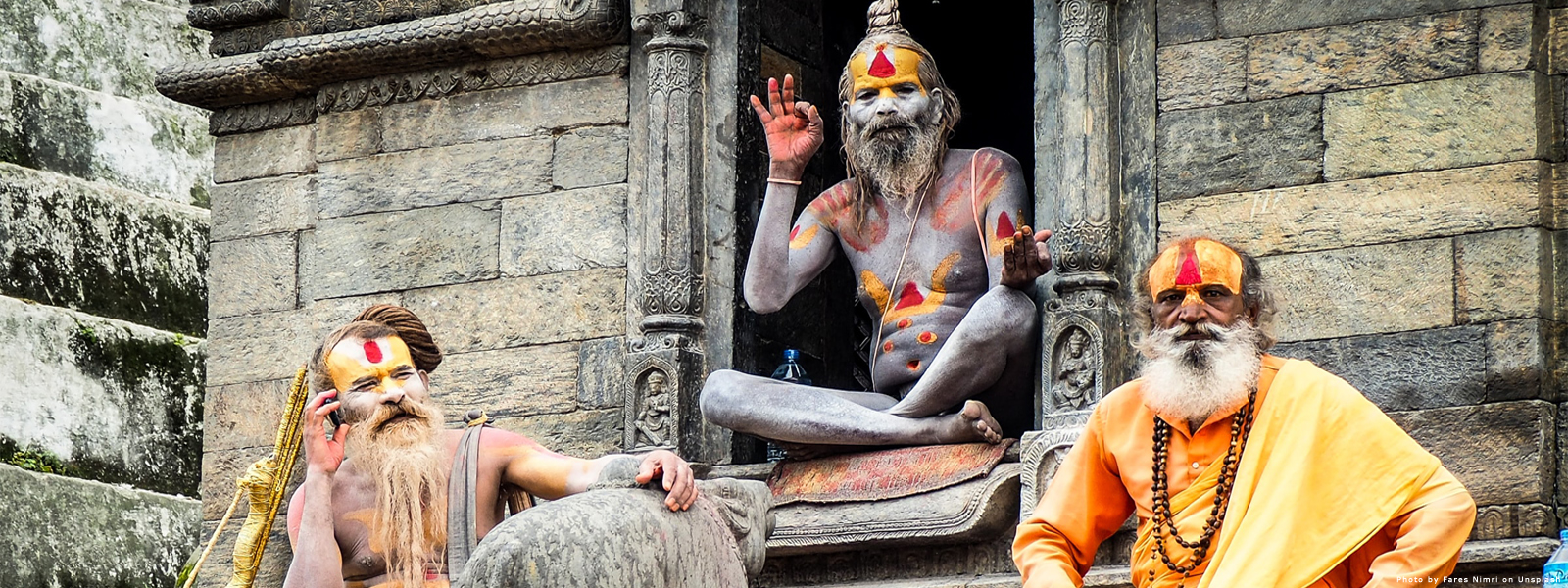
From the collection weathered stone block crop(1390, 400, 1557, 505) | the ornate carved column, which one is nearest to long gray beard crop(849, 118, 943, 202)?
the ornate carved column

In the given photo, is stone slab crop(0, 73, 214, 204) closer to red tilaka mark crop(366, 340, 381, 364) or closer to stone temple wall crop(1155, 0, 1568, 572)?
red tilaka mark crop(366, 340, 381, 364)

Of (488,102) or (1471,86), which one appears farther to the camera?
(488,102)

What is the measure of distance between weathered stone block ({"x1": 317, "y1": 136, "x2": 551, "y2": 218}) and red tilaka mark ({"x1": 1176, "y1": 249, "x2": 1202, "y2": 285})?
10.5 ft

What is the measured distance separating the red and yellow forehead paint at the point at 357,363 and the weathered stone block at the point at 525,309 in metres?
1.58

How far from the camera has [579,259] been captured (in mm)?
8797

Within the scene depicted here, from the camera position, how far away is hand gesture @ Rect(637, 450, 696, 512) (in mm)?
5484

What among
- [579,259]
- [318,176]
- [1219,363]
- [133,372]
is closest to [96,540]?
[133,372]

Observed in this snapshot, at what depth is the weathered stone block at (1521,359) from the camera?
7191mm

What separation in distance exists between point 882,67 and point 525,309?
1521 millimetres

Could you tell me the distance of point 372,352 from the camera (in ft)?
23.6

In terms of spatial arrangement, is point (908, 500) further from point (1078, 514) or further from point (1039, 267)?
point (1078, 514)

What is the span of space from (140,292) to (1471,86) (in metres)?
7.29

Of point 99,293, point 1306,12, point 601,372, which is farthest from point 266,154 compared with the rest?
point 1306,12

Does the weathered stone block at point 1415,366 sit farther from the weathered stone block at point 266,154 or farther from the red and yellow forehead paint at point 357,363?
the weathered stone block at point 266,154
